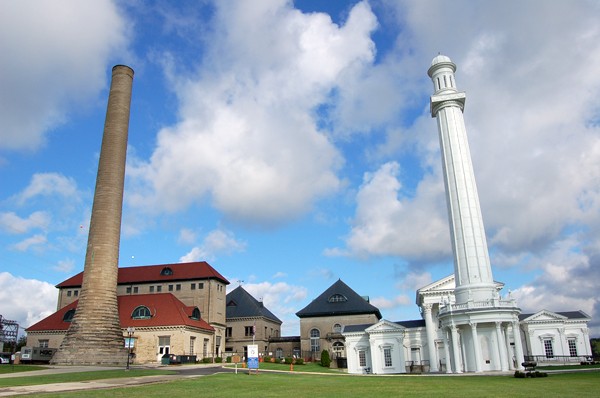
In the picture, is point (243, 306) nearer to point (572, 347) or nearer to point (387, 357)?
point (387, 357)

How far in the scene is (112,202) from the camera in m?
51.7

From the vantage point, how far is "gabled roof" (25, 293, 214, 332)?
5863cm

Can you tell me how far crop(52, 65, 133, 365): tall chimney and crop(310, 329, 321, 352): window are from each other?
92.0ft

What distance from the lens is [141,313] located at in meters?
60.8

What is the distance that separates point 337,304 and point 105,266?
112 ft

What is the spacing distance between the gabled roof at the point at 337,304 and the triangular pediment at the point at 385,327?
45.5 ft

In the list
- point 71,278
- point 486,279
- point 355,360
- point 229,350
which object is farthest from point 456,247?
point 71,278

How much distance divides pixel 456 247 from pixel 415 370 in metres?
17.2

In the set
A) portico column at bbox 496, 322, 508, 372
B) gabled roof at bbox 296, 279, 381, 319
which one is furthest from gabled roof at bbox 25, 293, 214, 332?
portico column at bbox 496, 322, 508, 372

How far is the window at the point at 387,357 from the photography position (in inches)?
2090

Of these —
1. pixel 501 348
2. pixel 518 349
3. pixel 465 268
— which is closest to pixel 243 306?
pixel 465 268

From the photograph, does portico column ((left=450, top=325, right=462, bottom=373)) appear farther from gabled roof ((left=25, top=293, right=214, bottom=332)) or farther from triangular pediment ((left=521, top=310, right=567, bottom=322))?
gabled roof ((left=25, top=293, right=214, bottom=332))

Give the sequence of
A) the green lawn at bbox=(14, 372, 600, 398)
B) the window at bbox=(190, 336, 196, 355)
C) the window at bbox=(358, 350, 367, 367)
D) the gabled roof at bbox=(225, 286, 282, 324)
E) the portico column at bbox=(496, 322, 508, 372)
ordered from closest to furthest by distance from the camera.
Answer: the green lawn at bbox=(14, 372, 600, 398) < the portico column at bbox=(496, 322, 508, 372) < the window at bbox=(358, 350, 367, 367) < the window at bbox=(190, 336, 196, 355) < the gabled roof at bbox=(225, 286, 282, 324)

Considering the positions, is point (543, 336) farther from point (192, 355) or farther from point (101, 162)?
point (101, 162)
